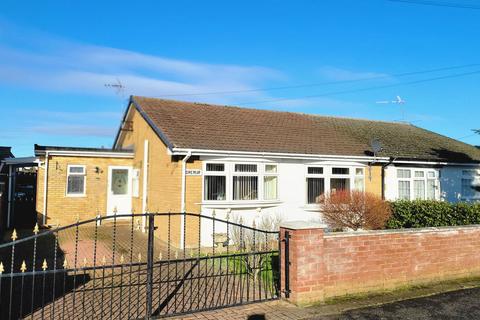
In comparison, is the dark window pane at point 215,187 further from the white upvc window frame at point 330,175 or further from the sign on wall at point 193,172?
the white upvc window frame at point 330,175

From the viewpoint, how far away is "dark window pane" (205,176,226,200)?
11906 mm

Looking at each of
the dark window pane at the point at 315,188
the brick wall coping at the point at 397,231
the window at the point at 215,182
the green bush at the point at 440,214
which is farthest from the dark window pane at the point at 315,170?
the brick wall coping at the point at 397,231

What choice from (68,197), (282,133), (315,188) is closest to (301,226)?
(315,188)

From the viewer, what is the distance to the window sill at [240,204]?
38.2ft

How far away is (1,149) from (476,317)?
28.9 metres

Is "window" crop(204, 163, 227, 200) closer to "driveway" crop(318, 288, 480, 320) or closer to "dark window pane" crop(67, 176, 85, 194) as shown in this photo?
"driveway" crop(318, 288, 480, 320)

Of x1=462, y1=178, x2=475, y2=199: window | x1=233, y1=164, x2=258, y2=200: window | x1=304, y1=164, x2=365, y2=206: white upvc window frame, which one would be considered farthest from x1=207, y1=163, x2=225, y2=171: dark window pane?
x1=462, y1=178, x2=475, y2=199: window

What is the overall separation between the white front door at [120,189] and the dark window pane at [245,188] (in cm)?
678

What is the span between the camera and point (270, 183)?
1312 centimetres

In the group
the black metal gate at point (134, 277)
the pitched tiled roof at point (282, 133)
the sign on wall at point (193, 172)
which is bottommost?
the black metal gate at point (134, 277)

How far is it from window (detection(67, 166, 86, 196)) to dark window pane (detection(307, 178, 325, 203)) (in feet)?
30.5

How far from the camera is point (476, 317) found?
18.7 ft

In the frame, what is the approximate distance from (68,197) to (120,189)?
2171 mm

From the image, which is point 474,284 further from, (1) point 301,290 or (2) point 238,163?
(2) point 238,163
